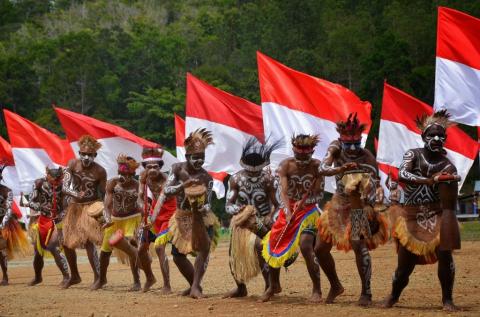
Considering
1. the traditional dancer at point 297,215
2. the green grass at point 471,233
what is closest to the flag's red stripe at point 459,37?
the traditional dancer at point 297,215

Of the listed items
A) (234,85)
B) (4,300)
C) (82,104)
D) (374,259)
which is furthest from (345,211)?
(82,104)

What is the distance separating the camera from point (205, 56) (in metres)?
77.3

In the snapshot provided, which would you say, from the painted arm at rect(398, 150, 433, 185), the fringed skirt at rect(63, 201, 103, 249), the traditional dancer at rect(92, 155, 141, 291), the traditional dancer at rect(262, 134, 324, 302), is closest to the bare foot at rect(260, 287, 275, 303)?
the traditional dancer at rect(262, 134, 324, 302)

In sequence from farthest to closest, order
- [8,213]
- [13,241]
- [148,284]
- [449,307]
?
[13,241]
[8,213]
[148,284]
[449,307]

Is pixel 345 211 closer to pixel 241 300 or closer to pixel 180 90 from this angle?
pixel 241 300

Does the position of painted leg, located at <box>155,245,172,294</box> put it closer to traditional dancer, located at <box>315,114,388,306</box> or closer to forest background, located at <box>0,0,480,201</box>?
traditional dancer, located at <box>315,114,388,306</box>

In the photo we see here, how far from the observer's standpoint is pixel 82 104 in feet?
245

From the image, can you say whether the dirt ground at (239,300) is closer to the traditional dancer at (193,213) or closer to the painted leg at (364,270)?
the painted leg at (364,270)

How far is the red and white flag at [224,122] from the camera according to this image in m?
22.8

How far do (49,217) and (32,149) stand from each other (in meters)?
9.51

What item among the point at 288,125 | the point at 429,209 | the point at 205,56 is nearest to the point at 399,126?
the point at 288,125

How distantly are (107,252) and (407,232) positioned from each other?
21.0 ft

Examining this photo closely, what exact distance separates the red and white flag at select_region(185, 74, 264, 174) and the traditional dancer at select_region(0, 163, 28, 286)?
4449 mm

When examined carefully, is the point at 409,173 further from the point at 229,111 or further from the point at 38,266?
the point at 229,111
